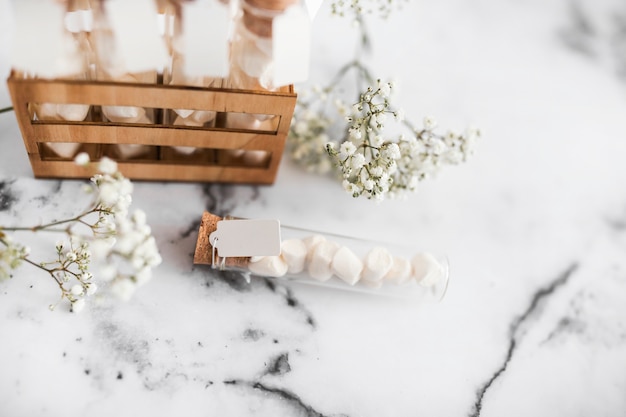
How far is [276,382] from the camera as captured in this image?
101 cm

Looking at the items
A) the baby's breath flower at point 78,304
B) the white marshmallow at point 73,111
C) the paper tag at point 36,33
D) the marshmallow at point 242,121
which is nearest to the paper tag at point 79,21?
the paper tag at point 36,33

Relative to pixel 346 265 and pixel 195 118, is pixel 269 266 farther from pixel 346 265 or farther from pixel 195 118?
pixel 195 118

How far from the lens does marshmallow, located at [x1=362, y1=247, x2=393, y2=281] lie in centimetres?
103

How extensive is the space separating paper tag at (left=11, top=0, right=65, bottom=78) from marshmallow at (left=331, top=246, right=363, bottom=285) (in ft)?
1.63

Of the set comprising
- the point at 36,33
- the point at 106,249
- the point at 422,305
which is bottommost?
the point at 422,305

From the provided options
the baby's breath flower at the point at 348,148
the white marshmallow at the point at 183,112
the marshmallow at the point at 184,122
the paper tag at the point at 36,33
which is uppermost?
the paper tag at the point at 36,33

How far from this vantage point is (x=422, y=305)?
1.11 metres

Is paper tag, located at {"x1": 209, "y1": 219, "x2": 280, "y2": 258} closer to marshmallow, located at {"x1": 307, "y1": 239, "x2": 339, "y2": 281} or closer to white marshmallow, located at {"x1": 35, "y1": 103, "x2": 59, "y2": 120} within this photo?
marshmallow, located at {"x1": 307, "y1": 239, "x2": 339, "y2": 281}

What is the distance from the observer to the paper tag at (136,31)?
0.84 metres

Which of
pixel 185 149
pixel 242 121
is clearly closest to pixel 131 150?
pixel 185 149

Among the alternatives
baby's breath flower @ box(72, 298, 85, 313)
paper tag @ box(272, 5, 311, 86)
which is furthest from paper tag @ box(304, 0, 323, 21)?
baby's breath flower @ box(72, 298, 85, 313)

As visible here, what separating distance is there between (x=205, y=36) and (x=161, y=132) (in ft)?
0.64

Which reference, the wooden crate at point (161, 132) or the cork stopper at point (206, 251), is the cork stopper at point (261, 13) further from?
the cork stopper at point (206, 251)

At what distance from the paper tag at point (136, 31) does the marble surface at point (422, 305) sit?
31 centimetres
